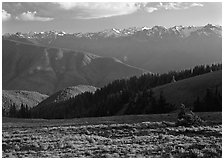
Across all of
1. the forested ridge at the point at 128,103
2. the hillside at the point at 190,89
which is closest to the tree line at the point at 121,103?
the forested ridge at the point at 128,103

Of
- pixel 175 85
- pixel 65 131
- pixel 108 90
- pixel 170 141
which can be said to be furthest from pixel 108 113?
pixel 170 141

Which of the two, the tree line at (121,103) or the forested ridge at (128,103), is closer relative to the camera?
the forested ridge at (128,103)

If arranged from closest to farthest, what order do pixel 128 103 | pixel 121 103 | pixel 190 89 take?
pixel 190 89 < pixel 128 103 < pixel 121 103

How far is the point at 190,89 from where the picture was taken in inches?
5113

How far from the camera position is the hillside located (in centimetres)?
11838

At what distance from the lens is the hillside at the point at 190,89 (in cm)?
11838

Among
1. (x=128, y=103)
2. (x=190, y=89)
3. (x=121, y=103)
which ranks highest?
(x=190, y=89)

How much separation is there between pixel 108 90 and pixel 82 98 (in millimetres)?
20293

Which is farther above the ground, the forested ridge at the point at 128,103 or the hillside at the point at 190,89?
the hillside at the point at 190,89

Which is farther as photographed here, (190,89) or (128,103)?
(128,103)

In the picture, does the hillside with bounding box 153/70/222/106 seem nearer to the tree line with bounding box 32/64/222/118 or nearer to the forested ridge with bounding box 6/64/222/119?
the forested ridge with bounding box 6/64/222/119

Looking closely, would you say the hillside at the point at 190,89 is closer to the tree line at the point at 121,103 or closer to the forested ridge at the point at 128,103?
the forested ridge at the point at 128,103

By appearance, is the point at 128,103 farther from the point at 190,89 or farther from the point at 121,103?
the point at 190,89

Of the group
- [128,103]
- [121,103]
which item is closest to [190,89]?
[128,103]
